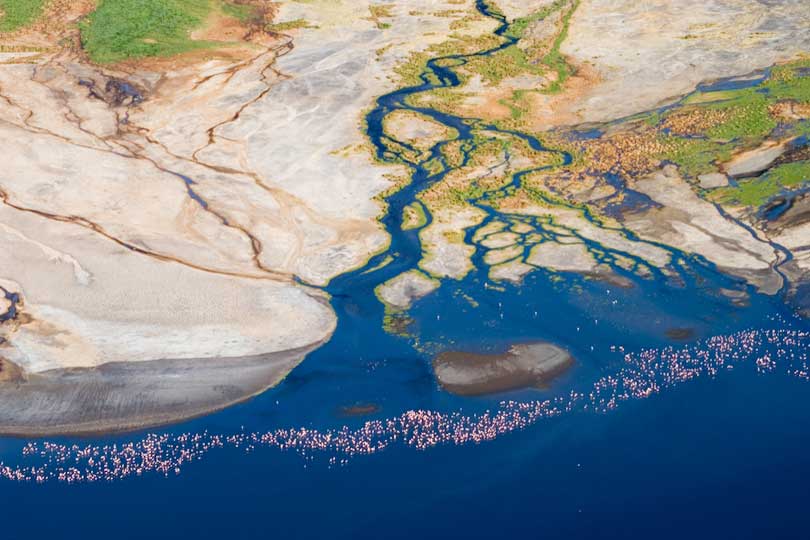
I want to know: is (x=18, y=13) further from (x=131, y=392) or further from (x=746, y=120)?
(x=746, y=120)

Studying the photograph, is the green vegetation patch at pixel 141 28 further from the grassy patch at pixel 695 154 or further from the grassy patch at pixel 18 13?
the grassy patch at pixel 695 154

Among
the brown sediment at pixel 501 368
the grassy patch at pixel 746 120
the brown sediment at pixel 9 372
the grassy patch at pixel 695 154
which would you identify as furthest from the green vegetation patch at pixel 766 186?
the brown sediment at pixel 9 372

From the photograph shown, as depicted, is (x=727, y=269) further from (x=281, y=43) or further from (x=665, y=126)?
(x=281, y=43)

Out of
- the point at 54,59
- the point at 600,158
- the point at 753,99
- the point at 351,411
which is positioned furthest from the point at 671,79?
the point at 54,59

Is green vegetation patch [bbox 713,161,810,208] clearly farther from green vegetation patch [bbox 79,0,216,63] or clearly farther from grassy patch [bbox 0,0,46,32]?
grassy patch [bbox 0,0,46,32]

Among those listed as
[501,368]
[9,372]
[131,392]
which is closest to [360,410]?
[501,368]
